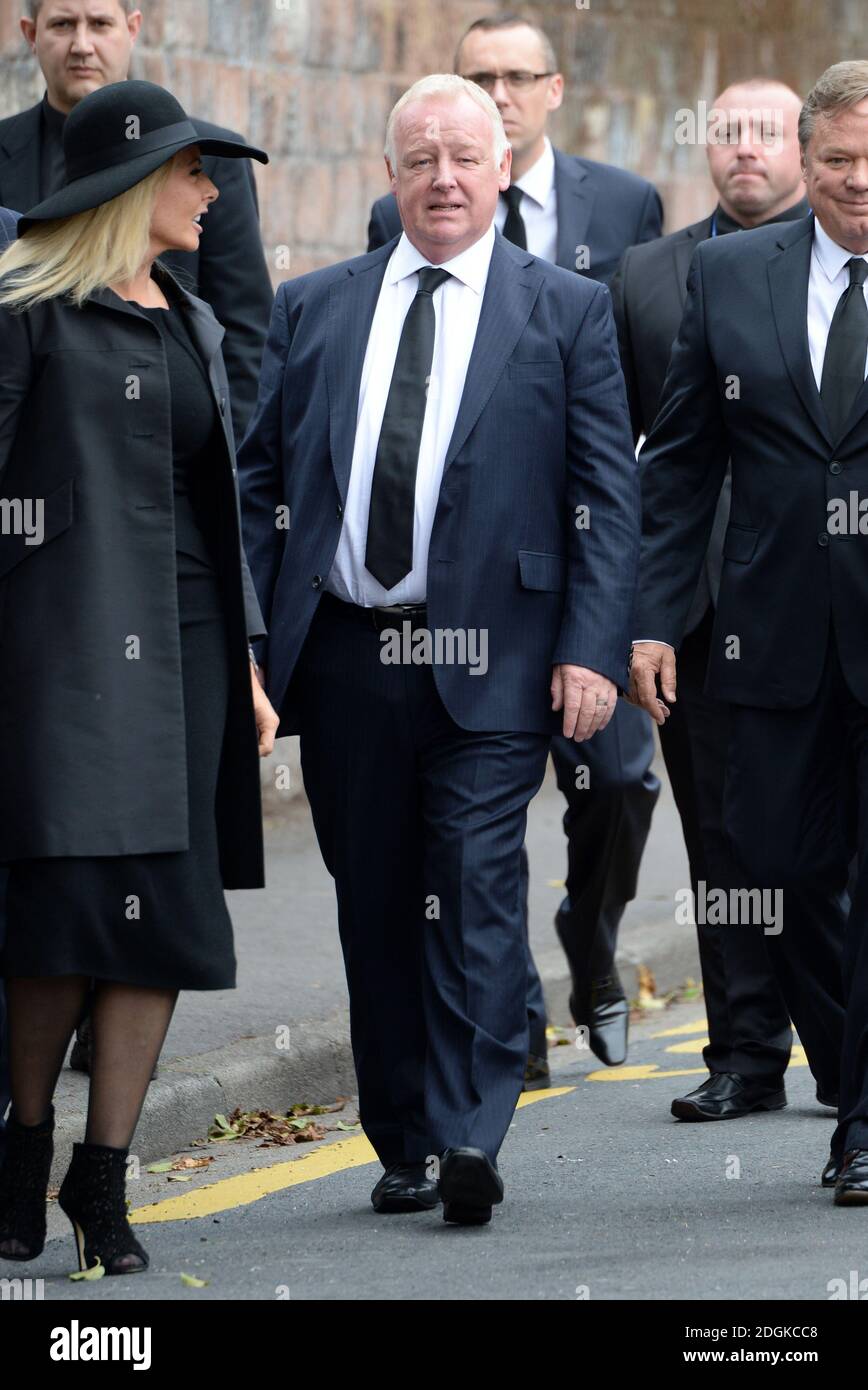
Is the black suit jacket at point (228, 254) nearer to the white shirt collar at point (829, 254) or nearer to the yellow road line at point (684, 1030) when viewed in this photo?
the white shirt collar at point (829, 254)

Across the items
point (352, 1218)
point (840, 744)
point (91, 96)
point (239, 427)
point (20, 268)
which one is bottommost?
point (352, 1218)

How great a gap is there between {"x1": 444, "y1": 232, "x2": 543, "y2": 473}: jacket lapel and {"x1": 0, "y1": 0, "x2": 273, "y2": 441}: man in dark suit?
1.32 m

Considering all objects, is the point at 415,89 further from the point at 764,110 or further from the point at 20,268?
the point at 764,110

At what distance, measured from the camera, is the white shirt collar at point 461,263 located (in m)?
5.33

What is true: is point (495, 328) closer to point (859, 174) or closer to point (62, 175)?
point (859, 174)

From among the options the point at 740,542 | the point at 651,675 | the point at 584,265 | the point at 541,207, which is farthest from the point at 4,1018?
the point at 541,207

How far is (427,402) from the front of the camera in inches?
207

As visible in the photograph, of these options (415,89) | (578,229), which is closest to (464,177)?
(415,89)

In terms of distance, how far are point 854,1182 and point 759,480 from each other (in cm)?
150

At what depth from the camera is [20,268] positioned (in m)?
4.72

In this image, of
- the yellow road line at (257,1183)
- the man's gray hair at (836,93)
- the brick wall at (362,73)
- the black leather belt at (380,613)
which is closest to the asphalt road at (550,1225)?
the yellow road line at (257,1183)

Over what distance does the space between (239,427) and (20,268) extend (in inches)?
74.0

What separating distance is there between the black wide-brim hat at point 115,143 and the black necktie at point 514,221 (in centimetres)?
227
